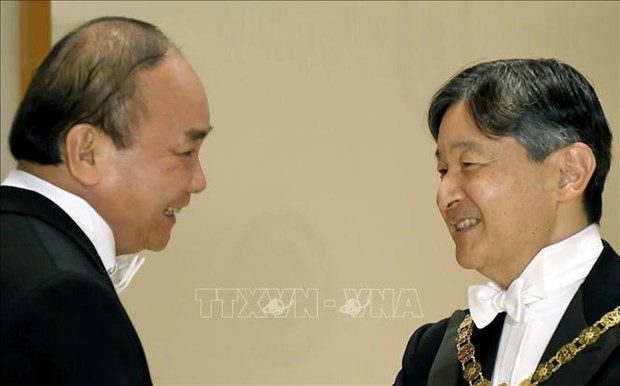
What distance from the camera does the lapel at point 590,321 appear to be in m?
1.59

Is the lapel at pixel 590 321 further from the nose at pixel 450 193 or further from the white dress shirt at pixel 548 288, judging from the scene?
the nose at pixel 450 193

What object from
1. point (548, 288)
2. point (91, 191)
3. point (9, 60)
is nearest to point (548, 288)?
point (548, 288)

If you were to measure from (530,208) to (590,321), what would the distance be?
7.6 inches

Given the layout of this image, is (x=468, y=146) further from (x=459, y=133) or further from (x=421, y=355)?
(x=421, y=355)

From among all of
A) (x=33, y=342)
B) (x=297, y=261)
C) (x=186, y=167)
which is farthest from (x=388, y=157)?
(x=33, y=342)

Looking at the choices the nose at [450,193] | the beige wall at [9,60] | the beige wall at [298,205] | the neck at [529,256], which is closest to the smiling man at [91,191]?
the nose at [450,193]

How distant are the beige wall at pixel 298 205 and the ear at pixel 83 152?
5.05 feet

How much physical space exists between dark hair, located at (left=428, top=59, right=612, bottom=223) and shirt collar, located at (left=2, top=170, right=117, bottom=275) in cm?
63

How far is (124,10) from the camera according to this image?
9.70ft

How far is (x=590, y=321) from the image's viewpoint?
1627mm

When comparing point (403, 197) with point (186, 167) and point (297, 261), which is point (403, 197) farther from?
point (186, 167)

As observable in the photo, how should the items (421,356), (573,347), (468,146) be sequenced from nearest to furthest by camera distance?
1. (573,347)
2. (468,146)
3. (421,356)

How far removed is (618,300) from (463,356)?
268 mm

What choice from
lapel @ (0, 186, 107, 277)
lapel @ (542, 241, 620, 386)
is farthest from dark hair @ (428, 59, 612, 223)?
lapel @ (0, 186, 107, 277)
